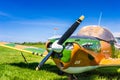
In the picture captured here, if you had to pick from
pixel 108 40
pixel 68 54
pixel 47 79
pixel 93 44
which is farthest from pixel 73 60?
pixel 108 40

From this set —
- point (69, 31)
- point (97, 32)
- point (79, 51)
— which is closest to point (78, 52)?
point (79, 51)

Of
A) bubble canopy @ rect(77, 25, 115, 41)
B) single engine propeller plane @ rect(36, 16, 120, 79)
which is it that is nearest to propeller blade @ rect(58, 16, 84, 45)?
single engine propeller plane @ rect(36, 16, 120, 79)

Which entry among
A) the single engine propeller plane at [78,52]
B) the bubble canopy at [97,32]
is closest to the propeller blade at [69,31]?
the single engine propeller plane at [78,52]

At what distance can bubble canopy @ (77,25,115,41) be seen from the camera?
1363cm

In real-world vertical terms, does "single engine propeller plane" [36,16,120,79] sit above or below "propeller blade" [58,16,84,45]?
below

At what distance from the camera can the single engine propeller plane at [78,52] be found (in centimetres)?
1045

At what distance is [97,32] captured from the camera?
45.3 feet

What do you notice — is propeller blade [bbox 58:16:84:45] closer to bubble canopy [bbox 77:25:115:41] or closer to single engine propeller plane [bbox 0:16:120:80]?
single engine propeller plane [bbox 0:16:120:80]

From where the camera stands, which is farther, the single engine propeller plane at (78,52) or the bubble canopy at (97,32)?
the bubble canopy at (97,32)

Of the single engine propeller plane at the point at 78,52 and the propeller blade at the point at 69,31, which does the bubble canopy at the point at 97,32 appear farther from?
the propeller blade at the point at 69,31

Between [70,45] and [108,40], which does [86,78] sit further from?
[70,45]

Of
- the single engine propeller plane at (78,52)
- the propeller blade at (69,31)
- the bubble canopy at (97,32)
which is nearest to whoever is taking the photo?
the propeller blade at (69,31)

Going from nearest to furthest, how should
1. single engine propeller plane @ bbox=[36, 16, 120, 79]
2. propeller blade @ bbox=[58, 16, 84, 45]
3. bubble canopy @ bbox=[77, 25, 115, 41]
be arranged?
propeller blade @ bbox=[58, 16, 84, 45] → single engine propeller plane @ bbox=[36, 16, 120, 79] → bubble canopy @ bbox=[77, 25, 115, 41]

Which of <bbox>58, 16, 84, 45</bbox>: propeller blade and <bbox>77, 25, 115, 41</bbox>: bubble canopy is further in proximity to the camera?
<bbox>77, 25, 115, 41</bbox>: bubble canopy
